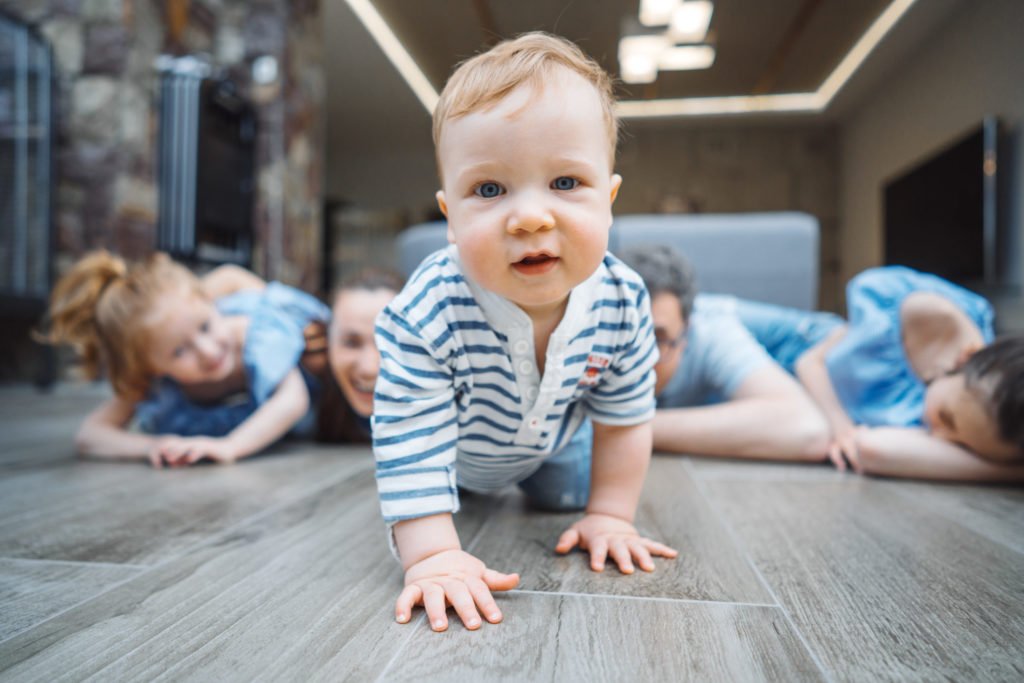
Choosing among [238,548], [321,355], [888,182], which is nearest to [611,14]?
[888,182]

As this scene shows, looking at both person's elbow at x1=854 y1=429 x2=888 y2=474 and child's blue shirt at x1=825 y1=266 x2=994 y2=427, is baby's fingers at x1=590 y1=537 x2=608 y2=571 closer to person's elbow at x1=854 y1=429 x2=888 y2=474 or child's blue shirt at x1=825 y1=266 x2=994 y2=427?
person's elbow at x1=854 y1=429 x2=888 y2=474

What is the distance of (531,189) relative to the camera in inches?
19.9

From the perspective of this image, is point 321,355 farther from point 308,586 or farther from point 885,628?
point 885,628

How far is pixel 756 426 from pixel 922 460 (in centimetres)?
27

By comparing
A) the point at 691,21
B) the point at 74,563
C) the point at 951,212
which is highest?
the point at 691,21

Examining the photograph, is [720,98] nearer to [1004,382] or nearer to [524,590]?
[1004,382]

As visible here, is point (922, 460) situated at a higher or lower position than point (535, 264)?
lower

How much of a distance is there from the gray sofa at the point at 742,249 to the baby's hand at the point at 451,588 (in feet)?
4.02

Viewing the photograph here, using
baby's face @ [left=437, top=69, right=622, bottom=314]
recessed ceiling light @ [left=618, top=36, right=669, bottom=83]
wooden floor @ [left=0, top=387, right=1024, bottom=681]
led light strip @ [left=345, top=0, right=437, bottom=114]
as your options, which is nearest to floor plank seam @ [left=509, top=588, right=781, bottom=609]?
wooden floor @ [left=0, top=387, right=1024, bottom=681]

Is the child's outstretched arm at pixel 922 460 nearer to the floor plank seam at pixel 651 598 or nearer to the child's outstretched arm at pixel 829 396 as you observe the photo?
the child's outstretched arm at pixel 829 396

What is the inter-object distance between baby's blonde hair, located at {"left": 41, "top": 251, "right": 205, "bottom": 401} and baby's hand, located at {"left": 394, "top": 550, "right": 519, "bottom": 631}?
36.6 inches

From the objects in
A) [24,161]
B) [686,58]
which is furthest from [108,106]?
[686,58]

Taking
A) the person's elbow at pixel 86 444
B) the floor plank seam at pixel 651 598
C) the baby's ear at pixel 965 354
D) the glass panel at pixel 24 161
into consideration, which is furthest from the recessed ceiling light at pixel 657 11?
the floor plank seam at pixel 651 598

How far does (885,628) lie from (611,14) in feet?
13.1
